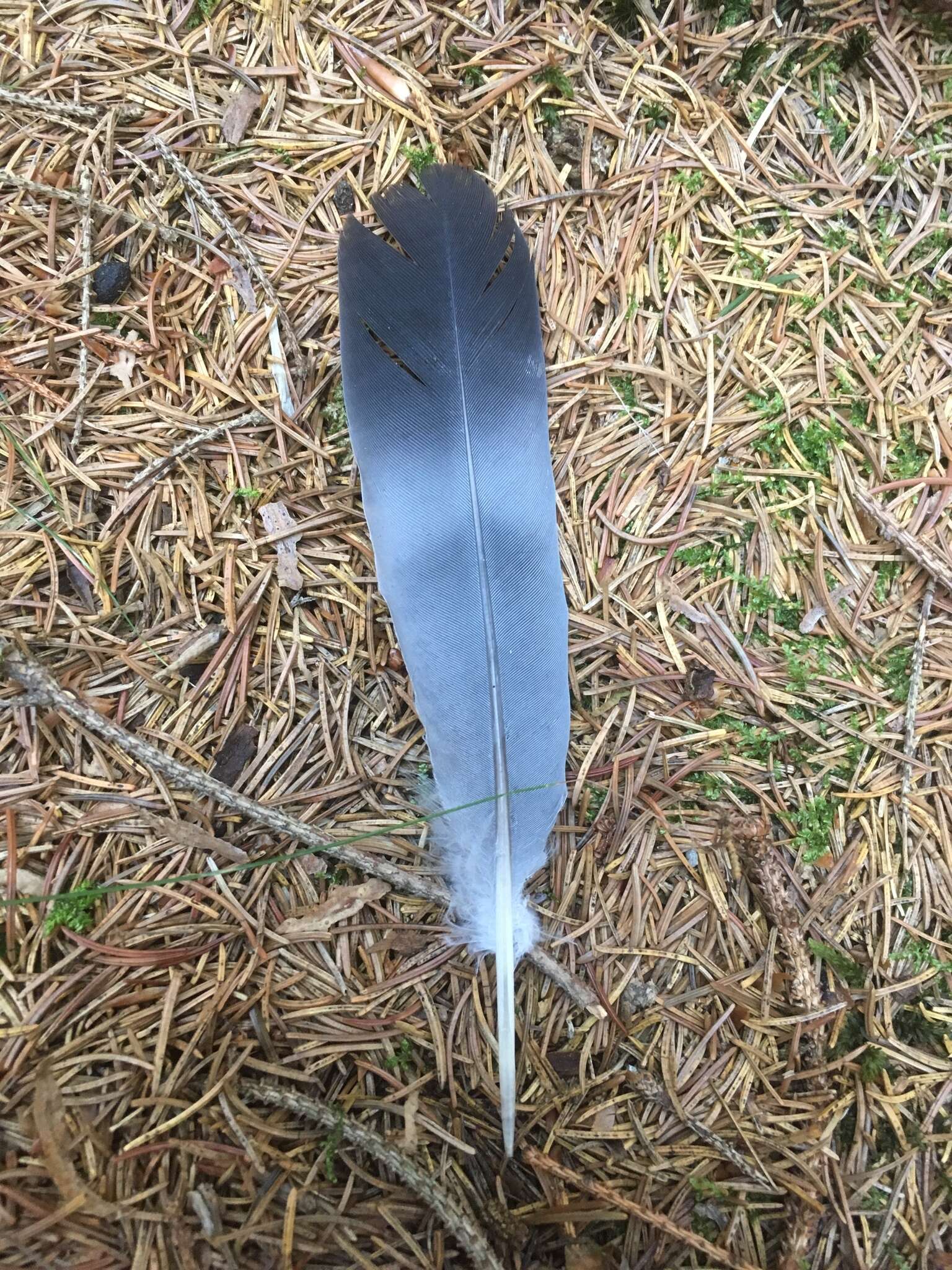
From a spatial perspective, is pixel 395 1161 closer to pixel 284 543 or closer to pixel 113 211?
pixel 284 543

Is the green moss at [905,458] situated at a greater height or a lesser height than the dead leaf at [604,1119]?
greater

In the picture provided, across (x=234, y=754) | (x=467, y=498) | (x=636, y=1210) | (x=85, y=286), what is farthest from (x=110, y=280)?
(x=636, y=1210)

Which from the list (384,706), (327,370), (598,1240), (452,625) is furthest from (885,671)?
(327,370)

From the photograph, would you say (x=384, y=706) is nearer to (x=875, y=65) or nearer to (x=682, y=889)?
(x=682, y=889)

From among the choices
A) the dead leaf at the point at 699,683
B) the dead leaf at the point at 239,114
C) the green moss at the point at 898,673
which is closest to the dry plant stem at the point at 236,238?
the dead leaf at the point at 239,114

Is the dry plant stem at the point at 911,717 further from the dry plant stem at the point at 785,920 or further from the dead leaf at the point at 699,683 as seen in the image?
the dead leaf at the point at 699,683

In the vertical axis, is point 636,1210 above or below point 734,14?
below
